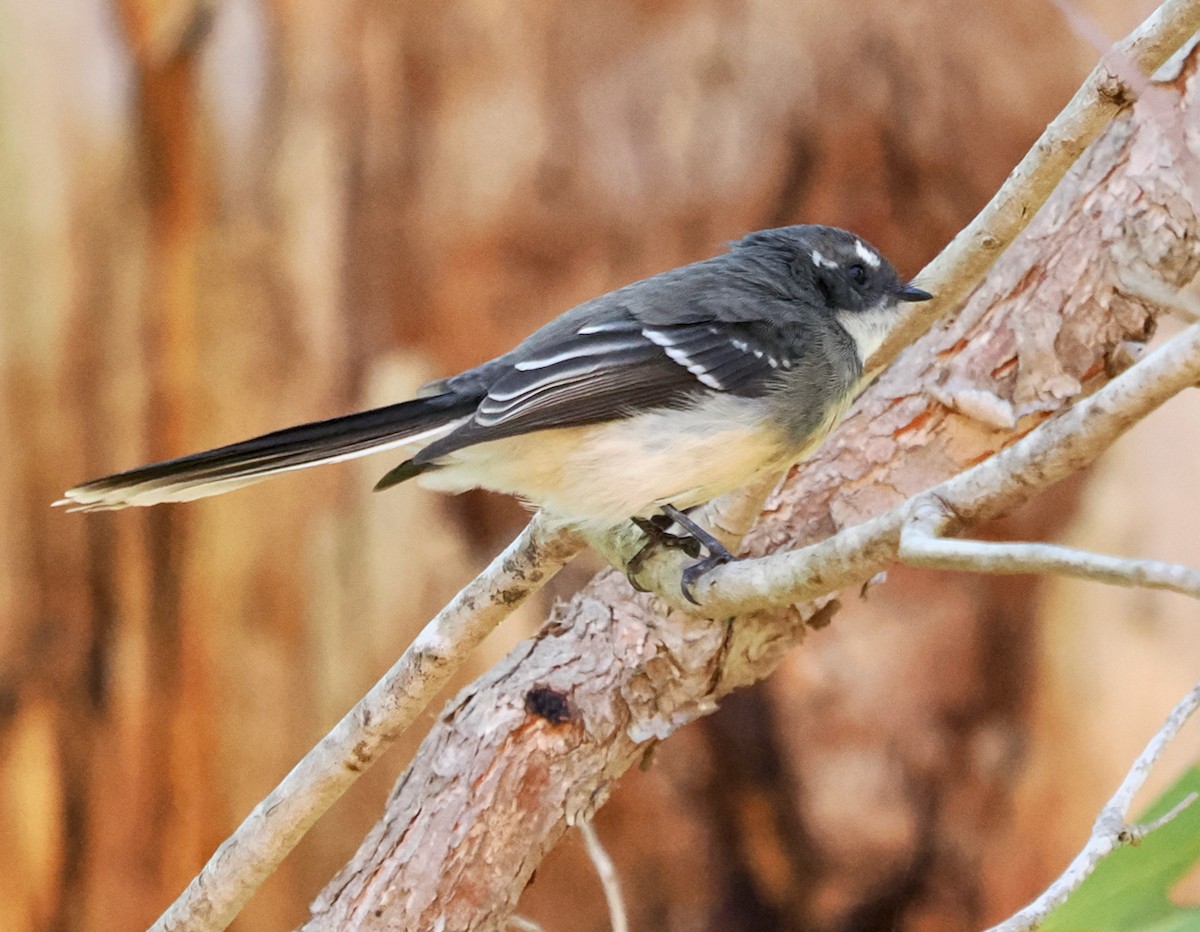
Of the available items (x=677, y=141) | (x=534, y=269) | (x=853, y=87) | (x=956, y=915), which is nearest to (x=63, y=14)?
(x=534, y=269)

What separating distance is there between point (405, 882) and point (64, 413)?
1786mm

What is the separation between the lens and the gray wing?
1883 millimetres

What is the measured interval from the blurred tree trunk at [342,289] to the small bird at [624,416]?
1044mm

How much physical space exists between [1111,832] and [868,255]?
1.17 metres

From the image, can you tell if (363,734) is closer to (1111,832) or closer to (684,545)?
(684,545)

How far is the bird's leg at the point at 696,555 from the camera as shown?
1.84 metres

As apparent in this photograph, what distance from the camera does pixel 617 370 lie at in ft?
6.42

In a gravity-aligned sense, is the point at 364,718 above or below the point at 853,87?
below

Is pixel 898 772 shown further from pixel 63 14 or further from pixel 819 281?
pixel 63 14

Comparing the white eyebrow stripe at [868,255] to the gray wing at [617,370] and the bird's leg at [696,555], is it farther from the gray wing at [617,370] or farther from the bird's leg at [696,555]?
the bird's leg at [696,555]

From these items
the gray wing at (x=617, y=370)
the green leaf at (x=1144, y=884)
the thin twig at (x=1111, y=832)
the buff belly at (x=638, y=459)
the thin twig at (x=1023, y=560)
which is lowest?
the green leaf at (x=1144, y=884)

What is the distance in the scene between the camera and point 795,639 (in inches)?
90.9

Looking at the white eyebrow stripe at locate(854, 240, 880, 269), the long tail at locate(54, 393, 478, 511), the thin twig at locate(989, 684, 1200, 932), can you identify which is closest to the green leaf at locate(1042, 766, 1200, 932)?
the thin twig at locate(989, 684, 1200, 932)

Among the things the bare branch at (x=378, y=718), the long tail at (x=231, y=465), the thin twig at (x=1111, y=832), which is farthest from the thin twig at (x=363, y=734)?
the thin twig at (x=1111, y=832)
